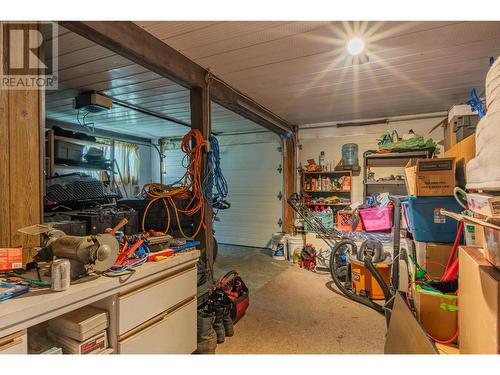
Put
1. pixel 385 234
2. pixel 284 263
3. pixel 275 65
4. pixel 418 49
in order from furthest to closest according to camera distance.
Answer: pixel 284 263, pixel 385 234, pixel 275 65, pixel 418 49

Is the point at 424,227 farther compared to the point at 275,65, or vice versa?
the point at 275,65

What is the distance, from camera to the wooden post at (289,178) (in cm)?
494

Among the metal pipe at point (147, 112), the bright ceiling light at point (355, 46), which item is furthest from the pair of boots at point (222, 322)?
the metal pipe at point (147, 112)

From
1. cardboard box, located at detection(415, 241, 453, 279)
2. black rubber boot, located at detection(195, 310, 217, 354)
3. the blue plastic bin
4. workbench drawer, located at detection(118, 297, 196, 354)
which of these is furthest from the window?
cardboard box, located at detection(415, 241, 453, 279)

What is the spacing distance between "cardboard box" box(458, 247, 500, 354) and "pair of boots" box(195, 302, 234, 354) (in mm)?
1570

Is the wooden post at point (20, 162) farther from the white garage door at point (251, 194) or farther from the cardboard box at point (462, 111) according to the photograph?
the white garage door at point (251, 194)

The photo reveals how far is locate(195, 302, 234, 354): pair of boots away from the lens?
1.92 m

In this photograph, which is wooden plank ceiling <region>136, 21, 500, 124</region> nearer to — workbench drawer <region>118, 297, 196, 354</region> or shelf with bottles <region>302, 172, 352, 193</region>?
shelf with bottles <region>302, 172, 352, 193</region>

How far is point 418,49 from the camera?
2082mm

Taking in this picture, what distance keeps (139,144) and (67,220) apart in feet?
14.2

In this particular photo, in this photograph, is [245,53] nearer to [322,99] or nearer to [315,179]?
[322,99]

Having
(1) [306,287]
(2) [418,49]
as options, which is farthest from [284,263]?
(2) [418,49]

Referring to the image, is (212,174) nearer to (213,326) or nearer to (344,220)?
(213,326)

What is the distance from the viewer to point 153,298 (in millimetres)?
1464
